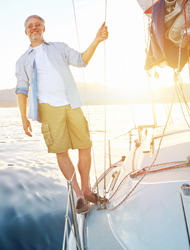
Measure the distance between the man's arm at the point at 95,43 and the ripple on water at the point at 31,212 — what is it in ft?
7.02

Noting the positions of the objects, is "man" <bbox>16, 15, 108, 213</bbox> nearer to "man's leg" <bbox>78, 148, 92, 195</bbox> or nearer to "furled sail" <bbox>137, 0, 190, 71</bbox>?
"man's leg" <bbox>78, 148, 92, 195</bbox>

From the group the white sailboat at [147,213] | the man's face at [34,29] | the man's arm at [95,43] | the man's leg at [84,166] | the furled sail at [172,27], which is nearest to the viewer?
the white sailboat at [147,213]

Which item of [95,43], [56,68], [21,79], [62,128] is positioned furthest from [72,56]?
[62,128]

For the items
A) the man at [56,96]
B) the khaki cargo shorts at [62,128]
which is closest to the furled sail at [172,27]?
the man at [56,96]

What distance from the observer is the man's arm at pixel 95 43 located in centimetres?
198

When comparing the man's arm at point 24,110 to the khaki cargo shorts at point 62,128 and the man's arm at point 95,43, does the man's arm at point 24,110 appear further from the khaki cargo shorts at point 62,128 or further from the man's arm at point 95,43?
the man's arm at point 95,43

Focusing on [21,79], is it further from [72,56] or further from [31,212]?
[31,212]

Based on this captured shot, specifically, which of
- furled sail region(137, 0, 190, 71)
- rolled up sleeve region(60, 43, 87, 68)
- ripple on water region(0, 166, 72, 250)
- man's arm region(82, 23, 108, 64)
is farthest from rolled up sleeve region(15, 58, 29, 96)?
ripple on water region(0, 166, 72, 250)

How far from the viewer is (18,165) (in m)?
5.95

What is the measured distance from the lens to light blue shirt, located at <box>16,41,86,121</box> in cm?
228

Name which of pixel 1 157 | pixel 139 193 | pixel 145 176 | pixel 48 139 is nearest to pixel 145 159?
pixel 145 176

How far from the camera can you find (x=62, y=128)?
227cm

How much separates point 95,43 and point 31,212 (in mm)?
2539

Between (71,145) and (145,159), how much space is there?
779 millimetres
